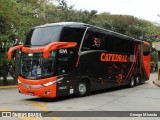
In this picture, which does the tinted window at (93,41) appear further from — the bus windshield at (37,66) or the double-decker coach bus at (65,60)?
the bus windshield at (37,66)

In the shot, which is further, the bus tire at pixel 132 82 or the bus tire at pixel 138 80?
the bus tire at pixel 138 80

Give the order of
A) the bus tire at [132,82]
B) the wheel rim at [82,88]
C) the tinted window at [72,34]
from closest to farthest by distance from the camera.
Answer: the tinted window at [72,34]
the wheel rim at [82,88]
the bus tire at [132,82]

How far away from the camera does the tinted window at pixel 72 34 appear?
52.0ft

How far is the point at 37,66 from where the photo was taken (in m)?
15.4

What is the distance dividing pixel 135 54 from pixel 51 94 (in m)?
10.8

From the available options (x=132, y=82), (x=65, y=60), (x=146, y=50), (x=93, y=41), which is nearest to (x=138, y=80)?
(x=132, y=82)

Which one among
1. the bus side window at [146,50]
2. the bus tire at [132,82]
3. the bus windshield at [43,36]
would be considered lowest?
the bus tire at [132,82]

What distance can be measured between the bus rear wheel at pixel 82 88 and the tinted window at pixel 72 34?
2193 millimetres

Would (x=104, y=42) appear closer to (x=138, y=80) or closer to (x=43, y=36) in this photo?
(x=43, y=36)

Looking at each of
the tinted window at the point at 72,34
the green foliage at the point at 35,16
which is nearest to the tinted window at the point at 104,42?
the tinted window at the point at 72,34

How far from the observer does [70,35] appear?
16219 mm

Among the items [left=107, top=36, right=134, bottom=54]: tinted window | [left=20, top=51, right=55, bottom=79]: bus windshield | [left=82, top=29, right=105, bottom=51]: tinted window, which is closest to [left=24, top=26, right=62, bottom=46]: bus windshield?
[left=20, top=51, right=55, bottom=79]: bus windshield

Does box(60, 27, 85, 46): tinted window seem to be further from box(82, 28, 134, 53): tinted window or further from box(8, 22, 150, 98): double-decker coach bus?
box(82, 28, 134, 53): tinted window

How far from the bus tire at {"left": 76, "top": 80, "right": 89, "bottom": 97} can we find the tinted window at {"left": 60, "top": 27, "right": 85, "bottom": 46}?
2.16m
